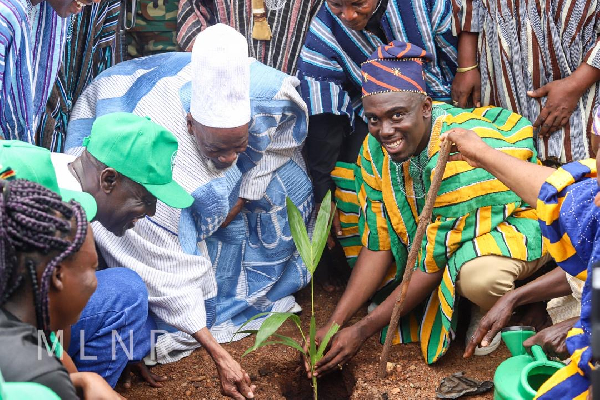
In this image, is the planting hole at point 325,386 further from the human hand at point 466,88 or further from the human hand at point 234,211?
the human hand at point 466,88

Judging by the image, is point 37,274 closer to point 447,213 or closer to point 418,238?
point 418,238

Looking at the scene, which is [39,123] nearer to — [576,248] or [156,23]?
[156,23]

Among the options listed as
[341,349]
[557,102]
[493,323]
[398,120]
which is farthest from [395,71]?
[341,349]

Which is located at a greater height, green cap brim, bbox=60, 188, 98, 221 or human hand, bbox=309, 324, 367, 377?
green cap brim, bbox=60, 188, 98, 221

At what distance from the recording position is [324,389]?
4.11 m

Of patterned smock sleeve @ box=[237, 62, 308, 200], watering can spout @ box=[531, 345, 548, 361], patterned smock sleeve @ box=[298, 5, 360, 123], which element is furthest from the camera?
patterned smock sleeve @ box=[298, 5, 360, 123]

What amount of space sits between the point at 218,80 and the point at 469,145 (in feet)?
3.85

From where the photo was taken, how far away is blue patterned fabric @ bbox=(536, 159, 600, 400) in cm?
245

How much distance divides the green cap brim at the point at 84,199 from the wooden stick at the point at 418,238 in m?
1.39

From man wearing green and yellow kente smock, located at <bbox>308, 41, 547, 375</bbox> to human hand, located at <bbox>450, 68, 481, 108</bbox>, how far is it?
0.98 feet

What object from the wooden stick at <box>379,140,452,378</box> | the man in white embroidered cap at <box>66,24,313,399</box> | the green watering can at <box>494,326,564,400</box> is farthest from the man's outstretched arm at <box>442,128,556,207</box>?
the man in white embroidered cap at <box>66,24,313,399</box>

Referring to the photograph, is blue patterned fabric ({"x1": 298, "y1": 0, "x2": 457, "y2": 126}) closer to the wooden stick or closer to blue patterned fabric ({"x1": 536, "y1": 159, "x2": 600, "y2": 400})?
the wooden stick

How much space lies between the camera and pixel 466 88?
4.43 m

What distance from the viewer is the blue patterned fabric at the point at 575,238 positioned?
2.45 metres
